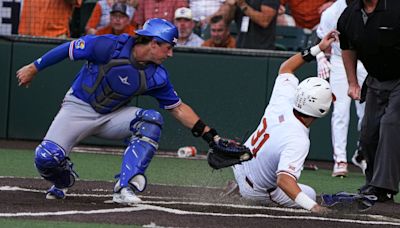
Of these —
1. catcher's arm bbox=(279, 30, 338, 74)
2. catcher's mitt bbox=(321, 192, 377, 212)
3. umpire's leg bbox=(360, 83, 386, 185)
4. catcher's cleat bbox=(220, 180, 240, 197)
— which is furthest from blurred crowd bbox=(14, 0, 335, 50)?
catcher's mitt bbox=(321, 192, 377, 212)

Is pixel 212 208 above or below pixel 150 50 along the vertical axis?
below

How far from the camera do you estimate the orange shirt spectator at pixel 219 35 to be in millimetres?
13836

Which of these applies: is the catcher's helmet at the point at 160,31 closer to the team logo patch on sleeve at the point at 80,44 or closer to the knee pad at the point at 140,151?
the team logo patch on sleeve at the point at 80,44

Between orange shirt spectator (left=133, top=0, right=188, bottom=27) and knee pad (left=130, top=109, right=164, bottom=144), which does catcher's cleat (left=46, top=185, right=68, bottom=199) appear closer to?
knee pad (left=130, top=109, right=164, bottom=144)

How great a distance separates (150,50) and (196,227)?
1791 mm

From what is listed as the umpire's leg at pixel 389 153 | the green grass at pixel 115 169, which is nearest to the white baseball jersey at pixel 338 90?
the green grass at pixel 115 169

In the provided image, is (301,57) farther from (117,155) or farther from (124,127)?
(117,155)

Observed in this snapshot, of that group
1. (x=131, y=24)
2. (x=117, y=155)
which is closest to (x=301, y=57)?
(x=117, y=155)

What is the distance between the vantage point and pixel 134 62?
8023mm

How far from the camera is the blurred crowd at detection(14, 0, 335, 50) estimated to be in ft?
45.0

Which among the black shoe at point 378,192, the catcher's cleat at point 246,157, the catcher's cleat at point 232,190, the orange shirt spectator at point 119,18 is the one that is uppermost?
the catcher's cleat at point 246,157

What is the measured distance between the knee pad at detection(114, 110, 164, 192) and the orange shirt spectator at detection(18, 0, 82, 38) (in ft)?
20.7

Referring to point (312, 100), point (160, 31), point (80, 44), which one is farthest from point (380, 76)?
point (80, 44)

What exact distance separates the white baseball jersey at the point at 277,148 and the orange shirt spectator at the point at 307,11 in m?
5.40
